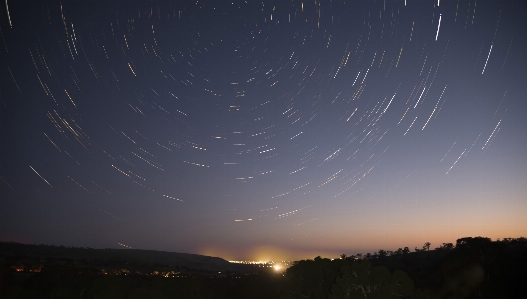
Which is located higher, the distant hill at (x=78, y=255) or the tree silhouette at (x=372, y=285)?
the distant hill at (x=78, y=255)

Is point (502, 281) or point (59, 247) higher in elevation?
point (59, 247)

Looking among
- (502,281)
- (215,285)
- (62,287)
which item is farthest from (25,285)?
(502,281)

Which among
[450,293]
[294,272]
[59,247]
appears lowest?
[450,293]

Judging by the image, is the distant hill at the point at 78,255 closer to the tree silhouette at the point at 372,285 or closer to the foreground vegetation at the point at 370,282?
the foreground vegetation at the point at 370,282

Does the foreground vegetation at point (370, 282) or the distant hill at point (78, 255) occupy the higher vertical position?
the distant hill at point (78, 255)

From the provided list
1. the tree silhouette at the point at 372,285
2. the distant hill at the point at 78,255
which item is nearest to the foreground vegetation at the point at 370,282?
the tree silhouette at the point at 372,285

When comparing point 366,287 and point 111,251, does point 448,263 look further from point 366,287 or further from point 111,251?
point 111,251

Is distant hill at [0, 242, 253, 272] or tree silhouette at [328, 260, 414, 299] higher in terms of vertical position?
distant hill at [0, 242, 253, 272]

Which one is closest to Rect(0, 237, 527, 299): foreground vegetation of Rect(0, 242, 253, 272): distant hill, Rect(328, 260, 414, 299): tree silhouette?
Rect(328, 260, 414, 299): tree silhouette

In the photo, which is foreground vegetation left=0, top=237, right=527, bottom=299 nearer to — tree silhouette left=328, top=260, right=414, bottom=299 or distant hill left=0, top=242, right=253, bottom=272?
tree silhouette left=328, top=260, right=414, bottom=299

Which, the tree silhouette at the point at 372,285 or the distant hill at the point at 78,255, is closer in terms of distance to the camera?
the tree silhouette at the point at 372,285

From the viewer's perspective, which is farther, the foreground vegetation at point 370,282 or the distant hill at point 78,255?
the distant hill at point 78,255
